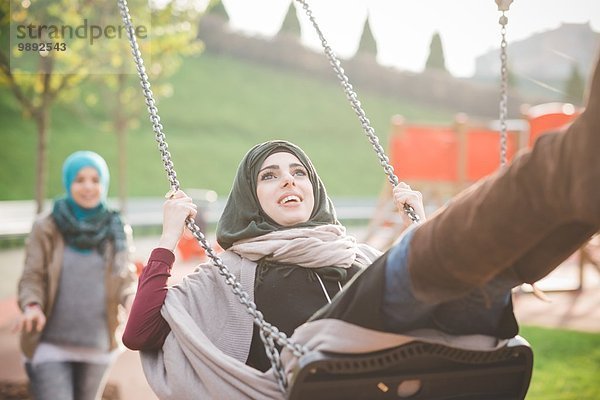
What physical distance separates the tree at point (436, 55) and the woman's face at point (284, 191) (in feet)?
89.7

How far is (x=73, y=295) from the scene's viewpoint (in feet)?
12.6

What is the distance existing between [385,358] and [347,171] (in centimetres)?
2064

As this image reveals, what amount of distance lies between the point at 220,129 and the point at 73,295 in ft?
67.4

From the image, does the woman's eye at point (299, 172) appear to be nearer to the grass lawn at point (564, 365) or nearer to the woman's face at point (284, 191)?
the woman's face at point (284, 191)

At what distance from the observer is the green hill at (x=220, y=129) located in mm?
19984

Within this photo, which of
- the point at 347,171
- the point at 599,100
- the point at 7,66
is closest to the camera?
the point at 599,100

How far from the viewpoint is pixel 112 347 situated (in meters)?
3.88

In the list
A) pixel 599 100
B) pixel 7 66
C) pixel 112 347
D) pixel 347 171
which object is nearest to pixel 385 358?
pixel 599 100

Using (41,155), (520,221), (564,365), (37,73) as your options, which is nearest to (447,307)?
(520,221)

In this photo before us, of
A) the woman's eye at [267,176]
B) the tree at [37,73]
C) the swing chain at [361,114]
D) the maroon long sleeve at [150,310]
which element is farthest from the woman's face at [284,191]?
the tree at [37,73]

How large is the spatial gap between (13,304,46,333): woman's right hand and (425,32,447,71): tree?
87.8 feet

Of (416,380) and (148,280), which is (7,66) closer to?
(148,280)

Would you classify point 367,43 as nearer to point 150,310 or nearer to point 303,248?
point 303,248

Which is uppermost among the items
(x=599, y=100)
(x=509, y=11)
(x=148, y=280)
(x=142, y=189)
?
(x=509, y=11)
